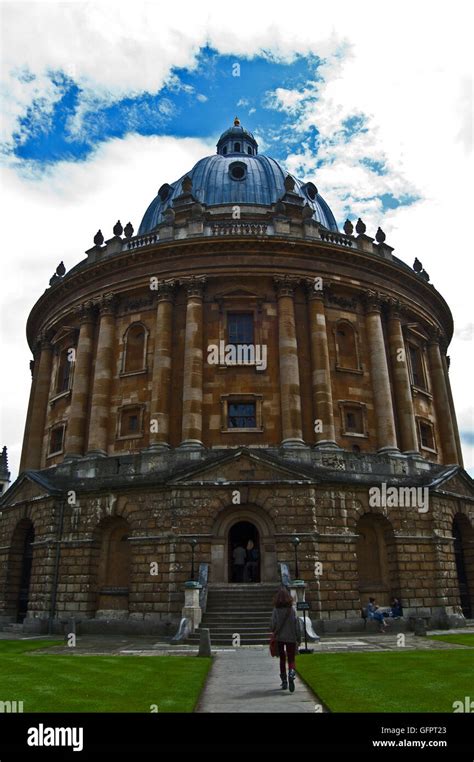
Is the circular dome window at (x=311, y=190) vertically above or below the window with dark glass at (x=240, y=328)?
above

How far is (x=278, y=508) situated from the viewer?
25641mm

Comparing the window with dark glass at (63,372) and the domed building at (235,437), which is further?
the window with dark glass at (63,372)

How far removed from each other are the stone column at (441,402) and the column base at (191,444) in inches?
701

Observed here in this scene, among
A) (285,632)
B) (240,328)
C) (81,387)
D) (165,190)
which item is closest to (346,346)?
(240,328)

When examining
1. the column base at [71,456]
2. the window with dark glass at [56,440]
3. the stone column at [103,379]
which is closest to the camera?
the stone column at [103,379]

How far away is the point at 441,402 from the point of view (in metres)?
38.7

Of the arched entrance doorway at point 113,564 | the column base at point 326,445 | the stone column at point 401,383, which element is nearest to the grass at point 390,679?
the column base at point 326,445

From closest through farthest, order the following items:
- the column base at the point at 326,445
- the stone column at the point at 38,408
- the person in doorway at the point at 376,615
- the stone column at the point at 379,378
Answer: the person in doorway at the point at 376,615
the column base at the point at 326,445
the stone column at the point at 379,378
the stone column at the point at 38,408

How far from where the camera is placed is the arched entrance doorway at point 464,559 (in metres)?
31.2

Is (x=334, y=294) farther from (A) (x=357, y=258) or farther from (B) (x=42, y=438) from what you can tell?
(B) (x=42, y=438)

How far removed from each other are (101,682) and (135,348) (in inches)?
950

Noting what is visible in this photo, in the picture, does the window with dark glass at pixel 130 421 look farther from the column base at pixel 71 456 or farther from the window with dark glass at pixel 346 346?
the window with dark glass at pixel 346 346

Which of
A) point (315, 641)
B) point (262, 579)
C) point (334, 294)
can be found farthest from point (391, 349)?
point (315, 641)

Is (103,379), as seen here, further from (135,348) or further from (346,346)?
(346,346)
